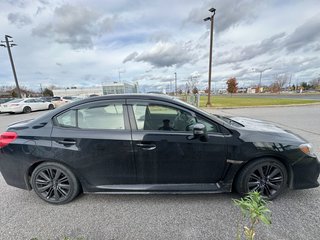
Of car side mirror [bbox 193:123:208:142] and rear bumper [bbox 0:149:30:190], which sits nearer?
car side mirror [bbox 193:123:208:142]

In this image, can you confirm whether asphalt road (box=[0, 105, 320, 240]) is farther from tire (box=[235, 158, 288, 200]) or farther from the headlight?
the headlight

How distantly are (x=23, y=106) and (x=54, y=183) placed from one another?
1652 centimetres

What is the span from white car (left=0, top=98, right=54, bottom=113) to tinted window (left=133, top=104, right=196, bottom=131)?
55.7ft

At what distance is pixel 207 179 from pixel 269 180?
2.86ft

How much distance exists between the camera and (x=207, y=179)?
2.67 m

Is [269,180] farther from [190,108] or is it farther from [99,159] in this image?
[99,159]

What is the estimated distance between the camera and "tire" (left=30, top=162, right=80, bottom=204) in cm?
269

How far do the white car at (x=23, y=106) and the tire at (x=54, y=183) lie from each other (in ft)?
52.7

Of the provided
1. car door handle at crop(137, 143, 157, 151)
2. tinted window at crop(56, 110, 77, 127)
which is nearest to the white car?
tinted window at crop(56, 110, 77, 127)

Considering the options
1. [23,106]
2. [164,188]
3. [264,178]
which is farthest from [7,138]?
[23,106]

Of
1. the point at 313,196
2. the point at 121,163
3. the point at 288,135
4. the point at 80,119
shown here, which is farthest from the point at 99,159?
the point at 313,196

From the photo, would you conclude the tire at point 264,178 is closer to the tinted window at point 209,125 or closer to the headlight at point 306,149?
the headlight at point 306,149

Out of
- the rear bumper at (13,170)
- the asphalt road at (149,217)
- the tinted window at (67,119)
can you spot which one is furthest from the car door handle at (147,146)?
the rear bumper at (13,170)

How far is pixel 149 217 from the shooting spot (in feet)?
7.98
